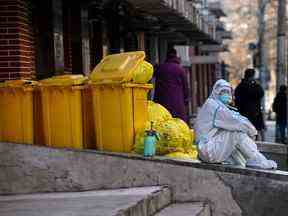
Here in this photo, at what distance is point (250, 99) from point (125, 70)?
5475 mm

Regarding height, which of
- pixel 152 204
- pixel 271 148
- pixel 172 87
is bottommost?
pixel 271 148

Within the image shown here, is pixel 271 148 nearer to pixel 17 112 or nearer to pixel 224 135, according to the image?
pixel 224 135

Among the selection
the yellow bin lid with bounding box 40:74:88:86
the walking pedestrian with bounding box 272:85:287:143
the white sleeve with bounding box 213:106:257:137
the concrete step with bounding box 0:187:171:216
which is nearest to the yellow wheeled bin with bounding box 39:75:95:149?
the yellow bin lid with bounding box 40:74:88:86

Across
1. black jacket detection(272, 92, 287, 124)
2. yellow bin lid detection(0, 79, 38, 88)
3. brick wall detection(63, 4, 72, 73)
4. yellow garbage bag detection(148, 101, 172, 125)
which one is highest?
brick wall detection(63, 4, 72, 73)

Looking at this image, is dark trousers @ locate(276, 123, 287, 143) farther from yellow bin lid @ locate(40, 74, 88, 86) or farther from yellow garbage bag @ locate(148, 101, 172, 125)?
yellow bin lid @ locate(40, 74, 88, 86)

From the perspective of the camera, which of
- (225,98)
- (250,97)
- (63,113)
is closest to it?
(225,98)

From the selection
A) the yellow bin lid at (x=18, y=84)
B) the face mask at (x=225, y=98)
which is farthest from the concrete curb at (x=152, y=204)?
the yellow bin lid at (x=18, y=84)

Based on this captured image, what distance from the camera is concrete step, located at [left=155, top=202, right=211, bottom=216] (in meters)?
6.73

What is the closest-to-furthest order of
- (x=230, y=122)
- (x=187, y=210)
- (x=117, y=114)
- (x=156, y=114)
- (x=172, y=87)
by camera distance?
(x=187, y=210) < (x=230, y=122) < (x=117, y=114) < (x=156, y=114) < (x=172, y=87)

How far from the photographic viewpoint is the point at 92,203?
6.52 meters

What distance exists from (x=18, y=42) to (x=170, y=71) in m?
2.46

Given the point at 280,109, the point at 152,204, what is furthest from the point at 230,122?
the point at 280,109

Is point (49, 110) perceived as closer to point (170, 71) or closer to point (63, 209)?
point (63, 209)

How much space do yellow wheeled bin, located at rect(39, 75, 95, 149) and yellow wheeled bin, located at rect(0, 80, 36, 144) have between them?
151 millimetres
